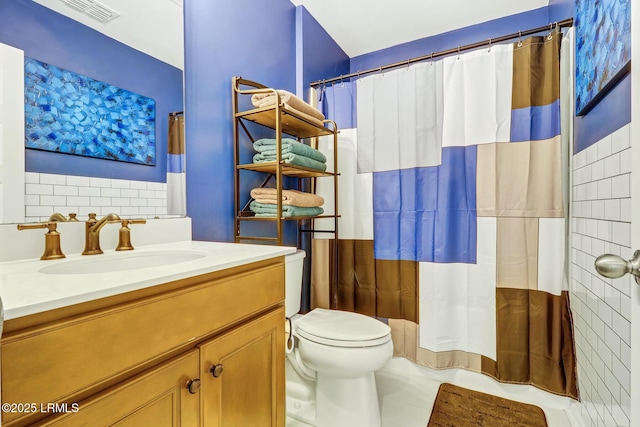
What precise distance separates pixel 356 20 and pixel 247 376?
219 cm

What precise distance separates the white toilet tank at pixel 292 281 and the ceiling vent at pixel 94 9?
1.13 metres

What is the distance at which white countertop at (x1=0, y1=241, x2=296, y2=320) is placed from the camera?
1.55 ft

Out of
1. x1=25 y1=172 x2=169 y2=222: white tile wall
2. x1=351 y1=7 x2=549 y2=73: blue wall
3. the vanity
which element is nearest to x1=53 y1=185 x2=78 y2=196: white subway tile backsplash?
x1=25 y1=172 x2=169 y2=222: white tile wall

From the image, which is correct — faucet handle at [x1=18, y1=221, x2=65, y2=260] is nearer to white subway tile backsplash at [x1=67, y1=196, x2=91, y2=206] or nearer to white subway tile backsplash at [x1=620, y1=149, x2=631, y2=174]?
white subway tile backsplash at [x1=67, y1=196, x2=91, y2=206]

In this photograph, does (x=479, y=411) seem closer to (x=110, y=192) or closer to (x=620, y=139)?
(x=620, y=139)

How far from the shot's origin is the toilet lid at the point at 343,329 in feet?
4.04

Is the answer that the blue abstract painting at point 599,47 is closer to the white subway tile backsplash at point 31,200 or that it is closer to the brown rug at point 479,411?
the brown rug at point 479,411

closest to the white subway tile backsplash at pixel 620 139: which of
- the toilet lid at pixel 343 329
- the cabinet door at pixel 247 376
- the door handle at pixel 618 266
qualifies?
the door handle at pixel 618 266

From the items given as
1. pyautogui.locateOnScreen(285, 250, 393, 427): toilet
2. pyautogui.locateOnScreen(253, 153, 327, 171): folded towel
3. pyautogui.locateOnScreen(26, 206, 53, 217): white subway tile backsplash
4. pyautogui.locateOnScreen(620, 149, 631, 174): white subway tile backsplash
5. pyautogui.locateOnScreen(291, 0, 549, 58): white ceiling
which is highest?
pyautogui.locateOnScreen(291, 0, 549, 58): white ceiling

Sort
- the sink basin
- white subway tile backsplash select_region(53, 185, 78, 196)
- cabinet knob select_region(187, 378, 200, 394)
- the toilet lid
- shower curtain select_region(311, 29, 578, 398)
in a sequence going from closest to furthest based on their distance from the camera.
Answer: cabinet knob select_region(187, 378, 200, 394) < the sink basin < white subway tile backsplash select_region(53, 185, 78, 196) < the toilet lid < shower curtain select_region(311, 29, 578, 398)

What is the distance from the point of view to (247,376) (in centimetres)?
86

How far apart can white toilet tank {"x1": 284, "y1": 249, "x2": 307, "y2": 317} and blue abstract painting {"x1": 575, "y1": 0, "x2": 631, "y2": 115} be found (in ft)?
4.36

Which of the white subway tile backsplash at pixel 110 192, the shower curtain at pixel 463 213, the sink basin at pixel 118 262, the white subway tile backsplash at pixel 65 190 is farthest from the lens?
the shower curtain at pixel 463 213

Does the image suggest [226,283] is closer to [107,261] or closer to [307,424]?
[107,261]
